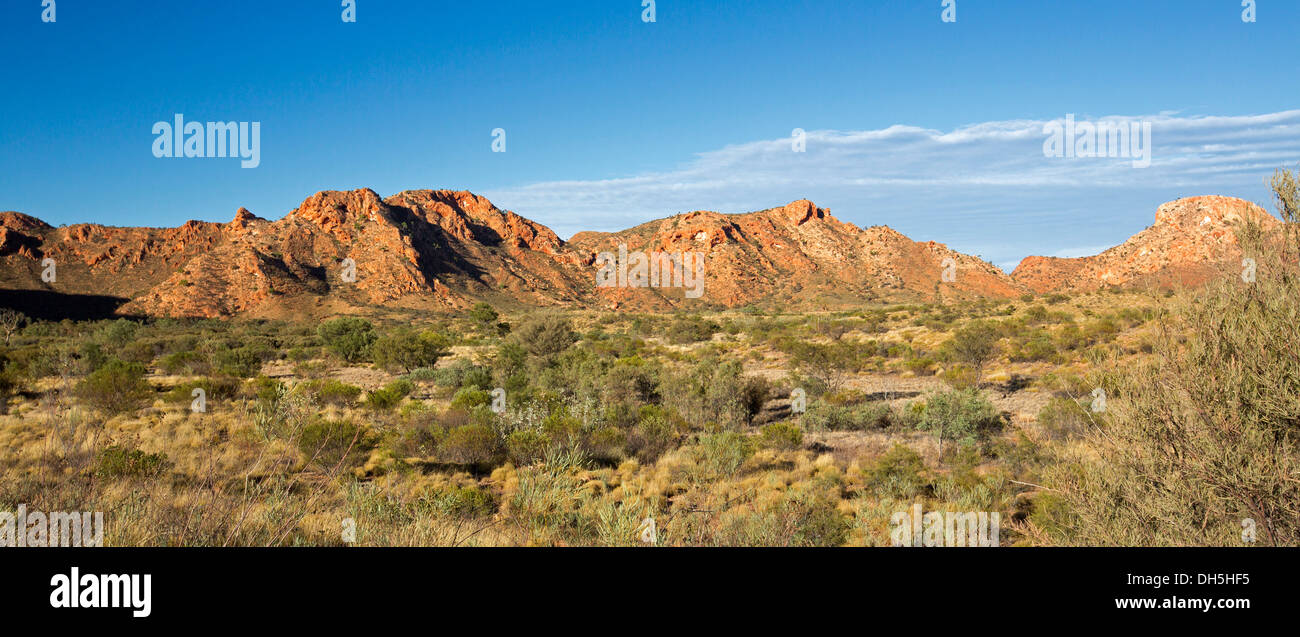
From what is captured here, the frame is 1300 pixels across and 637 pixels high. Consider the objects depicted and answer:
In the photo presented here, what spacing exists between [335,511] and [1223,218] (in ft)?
31.0

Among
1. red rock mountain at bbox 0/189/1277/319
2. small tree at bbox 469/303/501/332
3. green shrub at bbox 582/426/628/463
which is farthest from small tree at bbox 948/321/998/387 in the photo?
red rock mountain at bbox 0/189/1277/319

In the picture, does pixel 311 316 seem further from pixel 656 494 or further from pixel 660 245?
pixel 656 494

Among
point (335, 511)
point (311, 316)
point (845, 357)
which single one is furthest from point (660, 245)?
point (335, 511)

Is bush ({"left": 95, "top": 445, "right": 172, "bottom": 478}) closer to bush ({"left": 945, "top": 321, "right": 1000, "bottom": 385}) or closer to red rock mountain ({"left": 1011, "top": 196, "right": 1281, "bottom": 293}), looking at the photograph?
bush ({"left": 945, "top": 321, "right": 1000, "bottom": 385})

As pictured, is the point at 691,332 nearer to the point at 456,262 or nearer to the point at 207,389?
the point at 207,389

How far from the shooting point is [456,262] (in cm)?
8525

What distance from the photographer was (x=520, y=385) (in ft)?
59.0
